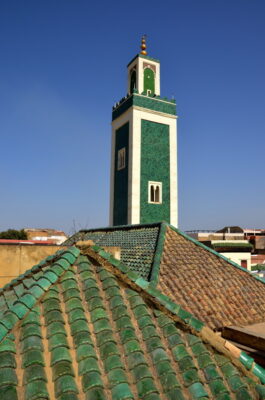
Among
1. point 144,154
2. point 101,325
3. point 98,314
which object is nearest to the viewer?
point 101,325

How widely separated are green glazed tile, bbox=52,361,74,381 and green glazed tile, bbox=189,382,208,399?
0.87 meters

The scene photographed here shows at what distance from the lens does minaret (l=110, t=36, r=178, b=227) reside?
772 inches

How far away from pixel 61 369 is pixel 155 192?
721 inches

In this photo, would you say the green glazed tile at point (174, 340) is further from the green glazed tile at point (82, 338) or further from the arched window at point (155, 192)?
the arched window at point (155, 192)

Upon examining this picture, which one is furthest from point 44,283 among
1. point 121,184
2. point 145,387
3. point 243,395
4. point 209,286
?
point 121,184

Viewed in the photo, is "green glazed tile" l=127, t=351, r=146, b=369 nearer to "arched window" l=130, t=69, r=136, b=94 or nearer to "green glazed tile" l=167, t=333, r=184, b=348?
"green glazed tile" l=167, t=333, r=184, b=348

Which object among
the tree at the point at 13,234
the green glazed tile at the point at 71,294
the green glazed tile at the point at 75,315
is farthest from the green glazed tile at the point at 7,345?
the tree at the point at 13,234

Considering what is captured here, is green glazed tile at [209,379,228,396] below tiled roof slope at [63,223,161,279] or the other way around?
below

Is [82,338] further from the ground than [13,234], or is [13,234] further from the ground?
Answer: [82,338]

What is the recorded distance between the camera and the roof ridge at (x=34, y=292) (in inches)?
93.8

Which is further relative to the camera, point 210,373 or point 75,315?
point 75,315

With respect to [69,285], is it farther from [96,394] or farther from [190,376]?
[190,376]

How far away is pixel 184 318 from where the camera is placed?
2.78 metres

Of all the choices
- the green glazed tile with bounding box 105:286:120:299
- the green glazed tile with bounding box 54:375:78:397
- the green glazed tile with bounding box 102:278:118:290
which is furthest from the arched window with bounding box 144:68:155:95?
the green glazed tile with bounding box 54:375:78:397
